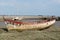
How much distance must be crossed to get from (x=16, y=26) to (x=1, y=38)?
8.70 meters

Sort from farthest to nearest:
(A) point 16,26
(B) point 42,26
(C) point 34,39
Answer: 1. (B) point 42,26
2. (A) point 16,26
3. (C) point 34,39

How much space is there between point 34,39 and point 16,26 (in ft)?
30.6

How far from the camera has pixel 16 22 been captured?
93.5 ft

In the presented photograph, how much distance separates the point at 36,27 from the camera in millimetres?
29734

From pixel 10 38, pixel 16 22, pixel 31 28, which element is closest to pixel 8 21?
pixel 16 22

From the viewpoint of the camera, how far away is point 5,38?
19828mm

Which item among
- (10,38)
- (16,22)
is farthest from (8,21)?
(10,38)

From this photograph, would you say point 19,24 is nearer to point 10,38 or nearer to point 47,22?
point 47,22

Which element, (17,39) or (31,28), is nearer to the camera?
(17,39)

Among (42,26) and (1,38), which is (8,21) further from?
(1,38)

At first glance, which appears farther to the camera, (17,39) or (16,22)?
(16,22)

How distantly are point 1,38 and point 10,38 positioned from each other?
0.78m

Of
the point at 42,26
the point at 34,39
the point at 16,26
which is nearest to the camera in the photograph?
the point at 34,39

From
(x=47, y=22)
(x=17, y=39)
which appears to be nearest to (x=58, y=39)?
(x=17, y=39)
